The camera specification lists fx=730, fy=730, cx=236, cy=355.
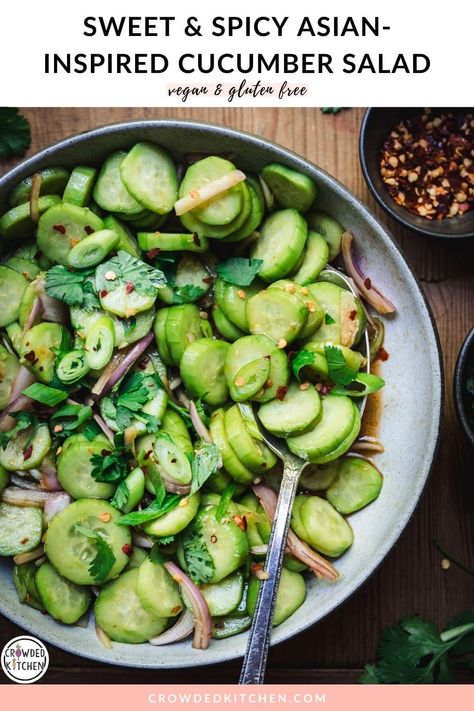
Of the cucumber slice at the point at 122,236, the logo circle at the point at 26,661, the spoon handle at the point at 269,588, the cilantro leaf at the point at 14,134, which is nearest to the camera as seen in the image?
the spoon handle at the point at 269,588

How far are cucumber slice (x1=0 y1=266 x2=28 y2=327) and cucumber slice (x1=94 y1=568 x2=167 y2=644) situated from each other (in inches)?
36.1

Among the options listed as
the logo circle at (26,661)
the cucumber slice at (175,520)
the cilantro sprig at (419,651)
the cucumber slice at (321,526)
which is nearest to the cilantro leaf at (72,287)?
the cucumber slice at (175,520)

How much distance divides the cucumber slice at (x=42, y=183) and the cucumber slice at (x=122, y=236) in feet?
0.61

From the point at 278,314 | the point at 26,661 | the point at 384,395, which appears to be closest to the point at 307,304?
the point at 278,314

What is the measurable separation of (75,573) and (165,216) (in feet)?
3.79

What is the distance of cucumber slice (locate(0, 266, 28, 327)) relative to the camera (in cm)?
231

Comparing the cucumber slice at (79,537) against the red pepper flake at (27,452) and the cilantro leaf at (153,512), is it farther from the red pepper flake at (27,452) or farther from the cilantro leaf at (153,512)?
the red pepper flake at (27,452)

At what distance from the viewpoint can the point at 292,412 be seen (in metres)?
2.20

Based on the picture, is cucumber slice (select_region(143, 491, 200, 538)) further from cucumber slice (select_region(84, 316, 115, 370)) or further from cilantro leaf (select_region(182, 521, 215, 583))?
cucumber slice (select_region(84, 316, 115, 370))

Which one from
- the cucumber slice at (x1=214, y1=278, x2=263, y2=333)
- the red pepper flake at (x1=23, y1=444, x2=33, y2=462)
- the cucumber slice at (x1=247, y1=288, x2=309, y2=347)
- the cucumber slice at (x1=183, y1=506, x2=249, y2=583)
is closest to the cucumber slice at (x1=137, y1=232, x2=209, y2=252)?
the cucumber slice at (x1=214, y1=278, x2=263, y2=333)

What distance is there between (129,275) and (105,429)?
19.3 inches

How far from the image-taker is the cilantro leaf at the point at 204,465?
2.18 metres

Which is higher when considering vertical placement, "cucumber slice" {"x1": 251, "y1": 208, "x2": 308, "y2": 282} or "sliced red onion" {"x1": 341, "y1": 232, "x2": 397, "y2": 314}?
"cucumber slice" {"x1": 251, "y1": 208, "x2": 308, "y2": 282}
